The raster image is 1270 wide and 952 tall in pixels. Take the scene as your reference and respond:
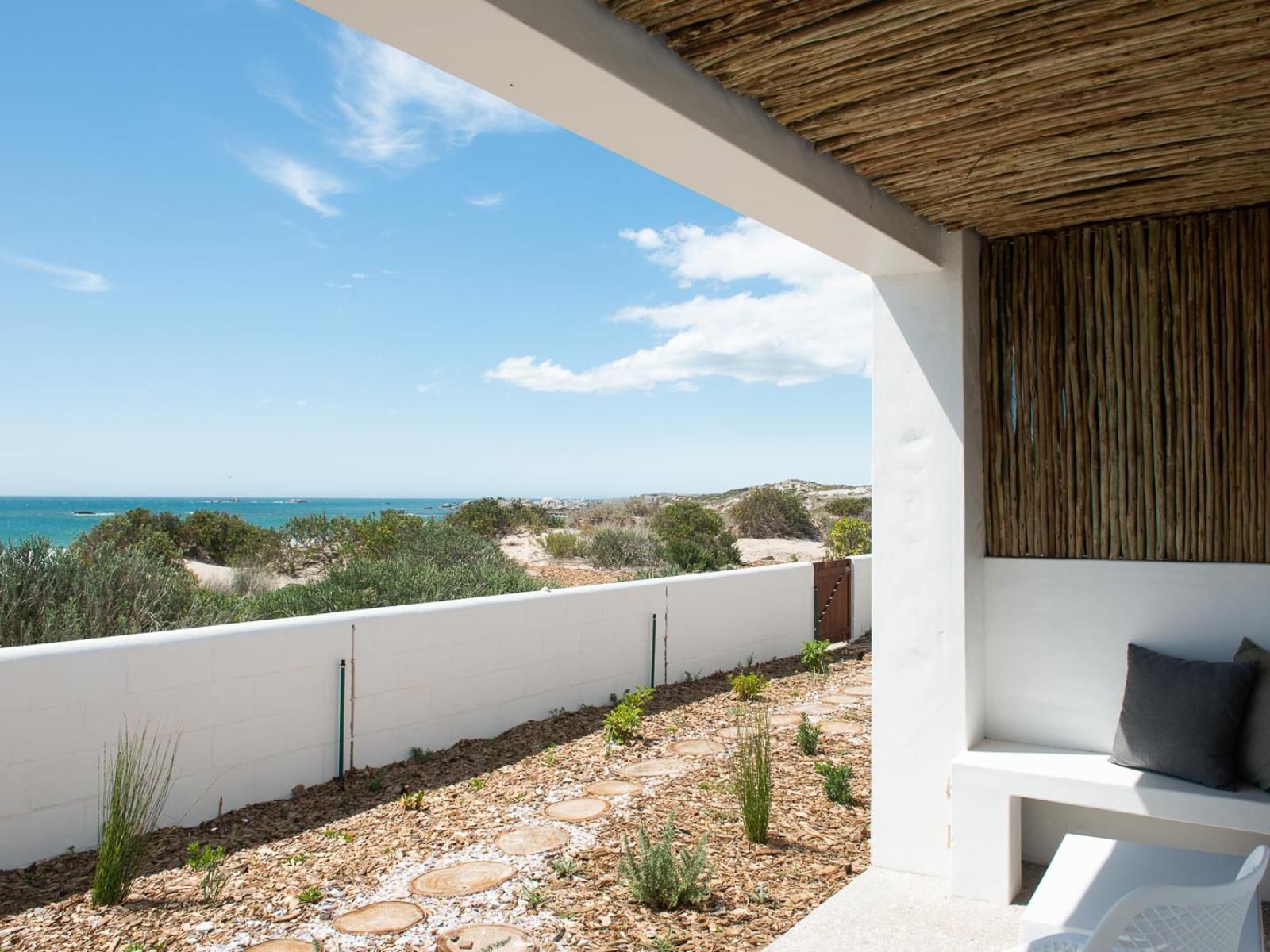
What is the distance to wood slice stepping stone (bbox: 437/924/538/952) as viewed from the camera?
272cm

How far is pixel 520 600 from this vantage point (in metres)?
5.49

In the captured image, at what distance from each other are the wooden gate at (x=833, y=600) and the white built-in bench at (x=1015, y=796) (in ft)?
16.8

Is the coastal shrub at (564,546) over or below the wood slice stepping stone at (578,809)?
over

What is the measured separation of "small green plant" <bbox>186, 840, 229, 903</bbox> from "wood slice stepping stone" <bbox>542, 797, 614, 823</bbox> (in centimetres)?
134

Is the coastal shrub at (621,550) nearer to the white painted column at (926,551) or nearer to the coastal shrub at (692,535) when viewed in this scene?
the coastal shrub at (692,535)

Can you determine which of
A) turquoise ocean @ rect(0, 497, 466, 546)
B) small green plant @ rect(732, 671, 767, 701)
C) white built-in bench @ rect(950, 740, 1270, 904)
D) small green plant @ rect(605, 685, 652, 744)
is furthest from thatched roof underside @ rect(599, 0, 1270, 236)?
turquoise ocean @ rect(0, 497, 466, 546)

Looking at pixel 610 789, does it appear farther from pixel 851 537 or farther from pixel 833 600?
pixel 851 537

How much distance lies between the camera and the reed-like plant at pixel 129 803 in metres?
3.07

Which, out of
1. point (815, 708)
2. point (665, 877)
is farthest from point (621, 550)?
point (665, 877)

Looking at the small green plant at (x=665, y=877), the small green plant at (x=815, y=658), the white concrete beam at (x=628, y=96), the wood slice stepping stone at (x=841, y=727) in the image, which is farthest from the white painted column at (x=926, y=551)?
the small green plant at (x=815, y=658)

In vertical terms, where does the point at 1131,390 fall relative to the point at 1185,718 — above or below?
above

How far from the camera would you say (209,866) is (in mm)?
3289

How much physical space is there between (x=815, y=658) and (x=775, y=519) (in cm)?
1487

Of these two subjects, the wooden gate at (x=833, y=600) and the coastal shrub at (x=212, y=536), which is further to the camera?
the coastal shrub at (x=212, y=536)
